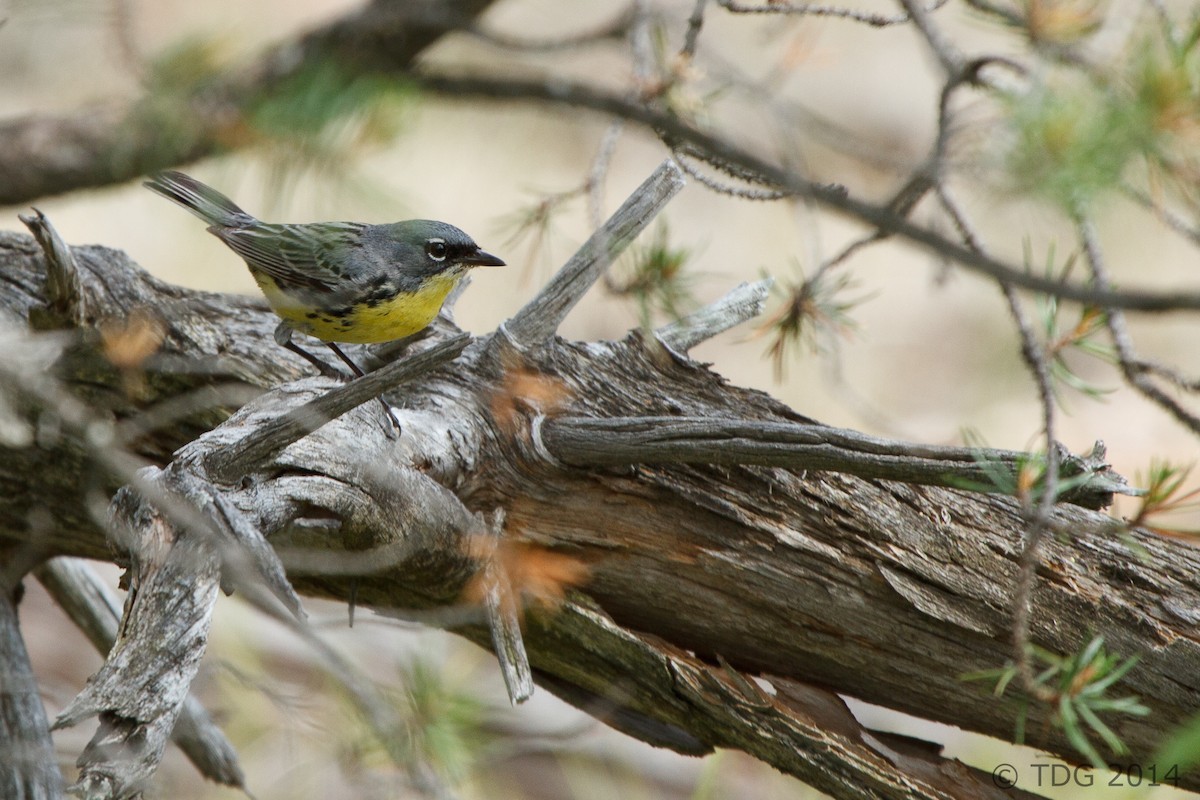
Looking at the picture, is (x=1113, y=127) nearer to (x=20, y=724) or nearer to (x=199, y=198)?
(x=199, y=198)

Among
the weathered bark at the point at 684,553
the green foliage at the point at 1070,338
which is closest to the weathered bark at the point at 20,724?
the weathered bark at the point at 684,553

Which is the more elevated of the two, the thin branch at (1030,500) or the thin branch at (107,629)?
the thin branch at (1030,500)

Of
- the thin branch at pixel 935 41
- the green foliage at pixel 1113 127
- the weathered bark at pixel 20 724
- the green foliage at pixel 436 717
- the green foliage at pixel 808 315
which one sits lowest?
the weathered bark at pixel 20 724

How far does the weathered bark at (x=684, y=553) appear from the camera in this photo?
2533mm

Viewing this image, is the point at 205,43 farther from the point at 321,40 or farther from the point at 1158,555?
the point at 1158,555

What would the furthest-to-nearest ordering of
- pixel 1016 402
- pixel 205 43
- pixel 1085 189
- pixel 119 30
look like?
pixel 1016 402 → pixel 205 43 → pixel 119 30 → pixel 1085 189

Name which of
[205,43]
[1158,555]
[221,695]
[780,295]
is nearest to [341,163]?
[205,43]

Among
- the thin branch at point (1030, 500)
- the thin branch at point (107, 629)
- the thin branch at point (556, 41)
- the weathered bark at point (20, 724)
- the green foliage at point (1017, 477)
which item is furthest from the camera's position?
the thin branch at point (556, 41)

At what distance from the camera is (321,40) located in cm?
400

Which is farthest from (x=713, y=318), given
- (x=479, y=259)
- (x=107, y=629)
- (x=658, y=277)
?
(x=107, y=629)

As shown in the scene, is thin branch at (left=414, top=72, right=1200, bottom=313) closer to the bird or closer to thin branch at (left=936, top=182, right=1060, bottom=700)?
thin branch at (left=936, top=182, right=1060, bottom=700)

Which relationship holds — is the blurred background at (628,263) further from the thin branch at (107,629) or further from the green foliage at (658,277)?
the thin branch at (107,629)

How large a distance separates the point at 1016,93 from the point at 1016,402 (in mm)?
6477

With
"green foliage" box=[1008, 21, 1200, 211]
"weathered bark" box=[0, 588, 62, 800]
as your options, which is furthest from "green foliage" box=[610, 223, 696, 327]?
"weathered bark" box=[0, 588, 62, 800]
